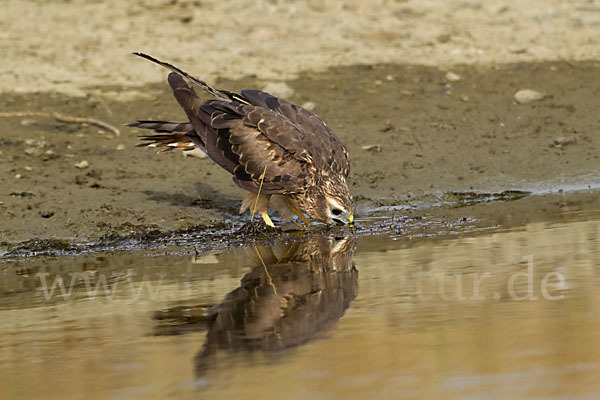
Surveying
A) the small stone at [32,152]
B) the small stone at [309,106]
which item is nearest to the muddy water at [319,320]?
the small stone at [32,152]

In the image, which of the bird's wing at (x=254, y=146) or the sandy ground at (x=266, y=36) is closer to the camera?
the bird's wing at (x=254, y=146)

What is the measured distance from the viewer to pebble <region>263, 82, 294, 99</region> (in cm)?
1064

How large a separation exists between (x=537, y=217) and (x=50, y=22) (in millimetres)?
7361

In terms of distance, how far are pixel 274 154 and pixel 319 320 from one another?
9.58ft

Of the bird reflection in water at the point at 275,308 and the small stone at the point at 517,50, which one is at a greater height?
the small stone at the point at 517,50

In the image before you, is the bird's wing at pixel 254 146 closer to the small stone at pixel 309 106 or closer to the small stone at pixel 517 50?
the small stone at pixel 309 106

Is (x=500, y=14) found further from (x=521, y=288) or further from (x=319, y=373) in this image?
(x=319, y=373)

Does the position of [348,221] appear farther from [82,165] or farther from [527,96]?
[527,96]

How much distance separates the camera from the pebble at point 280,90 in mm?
10641

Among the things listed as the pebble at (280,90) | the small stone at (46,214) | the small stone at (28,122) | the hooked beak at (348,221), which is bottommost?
the hooked beak at (348,221)

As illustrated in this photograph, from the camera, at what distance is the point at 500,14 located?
13.1 metres

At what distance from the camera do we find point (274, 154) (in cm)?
728

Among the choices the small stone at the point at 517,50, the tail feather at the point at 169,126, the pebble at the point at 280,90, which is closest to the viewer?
the tail feather at the point at 169,126

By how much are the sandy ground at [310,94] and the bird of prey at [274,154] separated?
2.28 feet
